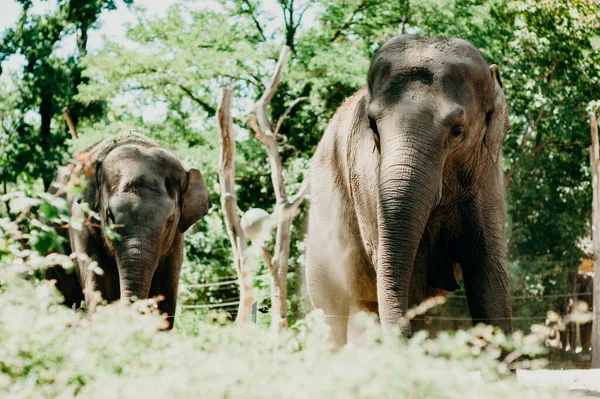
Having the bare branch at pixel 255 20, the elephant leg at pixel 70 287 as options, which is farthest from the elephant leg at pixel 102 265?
the bare branch at pixel 255 20

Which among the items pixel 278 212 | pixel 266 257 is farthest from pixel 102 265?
pixel 278 212

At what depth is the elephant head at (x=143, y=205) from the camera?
820 cm

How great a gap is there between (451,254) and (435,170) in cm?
95

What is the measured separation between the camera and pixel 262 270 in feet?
67.1

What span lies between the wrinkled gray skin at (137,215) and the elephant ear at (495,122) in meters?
3.29

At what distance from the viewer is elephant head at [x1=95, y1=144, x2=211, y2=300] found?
8.20 meters

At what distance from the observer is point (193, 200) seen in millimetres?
9453

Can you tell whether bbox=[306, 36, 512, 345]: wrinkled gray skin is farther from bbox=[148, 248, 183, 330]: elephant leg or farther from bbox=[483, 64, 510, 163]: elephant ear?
bbox=[148, 248, 183, 330]: elephant leg

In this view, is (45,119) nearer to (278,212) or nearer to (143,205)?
(278,212)

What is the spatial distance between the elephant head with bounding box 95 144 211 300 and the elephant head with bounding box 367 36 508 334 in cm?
293

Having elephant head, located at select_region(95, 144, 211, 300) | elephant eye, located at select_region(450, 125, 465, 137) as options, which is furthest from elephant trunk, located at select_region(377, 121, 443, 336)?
A: elephant head, located at select_region(95, 144, 211, 300)

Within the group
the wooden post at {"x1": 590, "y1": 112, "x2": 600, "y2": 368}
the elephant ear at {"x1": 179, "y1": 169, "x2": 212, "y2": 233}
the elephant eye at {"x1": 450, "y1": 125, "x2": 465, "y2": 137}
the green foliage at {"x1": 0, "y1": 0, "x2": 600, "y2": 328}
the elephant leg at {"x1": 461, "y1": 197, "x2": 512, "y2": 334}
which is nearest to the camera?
the elephant eye at {"x1": 450, "y1": 125, "x2": 465, "y2": 137}

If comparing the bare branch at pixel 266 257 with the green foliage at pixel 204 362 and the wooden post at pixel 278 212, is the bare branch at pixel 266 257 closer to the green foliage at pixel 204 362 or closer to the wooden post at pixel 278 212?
the wooden post at pixel 278 212

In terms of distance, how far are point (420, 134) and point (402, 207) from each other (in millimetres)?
443
